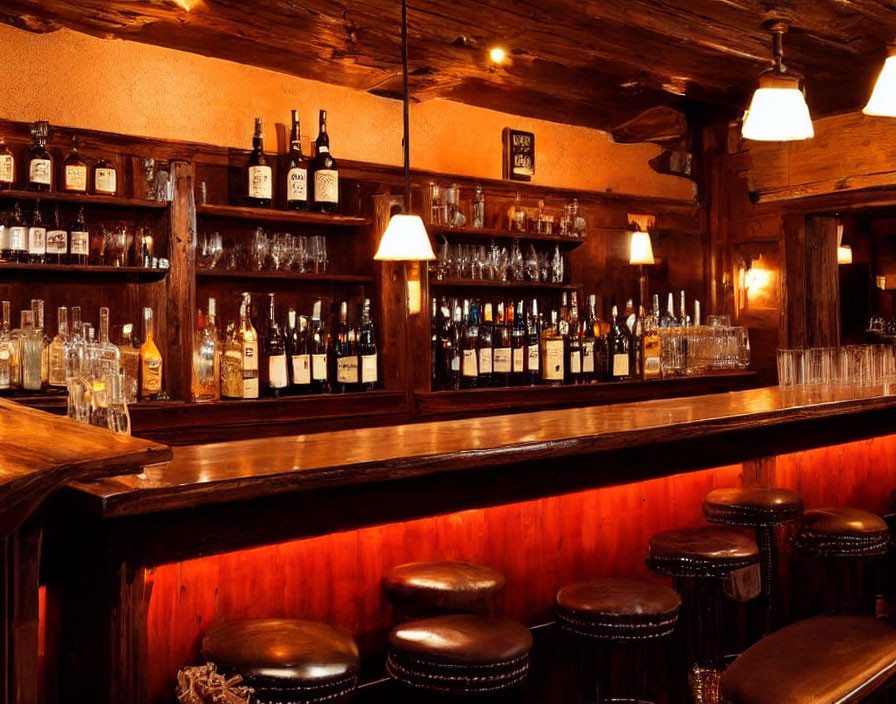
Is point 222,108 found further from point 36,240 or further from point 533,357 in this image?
point 533,357

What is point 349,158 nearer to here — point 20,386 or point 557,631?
point 20,386

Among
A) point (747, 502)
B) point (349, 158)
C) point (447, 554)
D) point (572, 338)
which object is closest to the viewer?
point (447, 554)

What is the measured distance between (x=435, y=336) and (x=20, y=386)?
1999 mm

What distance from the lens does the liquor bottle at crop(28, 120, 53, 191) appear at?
365 centimetres

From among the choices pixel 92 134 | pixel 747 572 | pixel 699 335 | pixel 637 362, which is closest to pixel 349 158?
pixel 92 134

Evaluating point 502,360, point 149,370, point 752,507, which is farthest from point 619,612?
point 502,360

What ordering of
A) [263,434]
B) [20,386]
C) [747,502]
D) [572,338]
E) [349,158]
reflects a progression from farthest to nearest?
[572,338] → [349,158] → [263,434] → [20,386] → [747,502]

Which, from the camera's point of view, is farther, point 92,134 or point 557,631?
point 92,134

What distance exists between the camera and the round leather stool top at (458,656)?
1845 mm

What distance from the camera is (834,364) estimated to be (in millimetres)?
3926

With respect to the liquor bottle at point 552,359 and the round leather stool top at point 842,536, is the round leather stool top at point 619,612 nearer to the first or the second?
the round leather stool top at point 842,536

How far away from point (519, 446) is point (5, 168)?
7.97 ft

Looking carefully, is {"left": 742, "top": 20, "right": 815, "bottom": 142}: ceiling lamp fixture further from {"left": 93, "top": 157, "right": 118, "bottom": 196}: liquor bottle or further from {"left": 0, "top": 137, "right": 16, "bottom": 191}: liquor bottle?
{"left": 0, "top": 137, "right": 16, "bottom": 191}: liquor bottle

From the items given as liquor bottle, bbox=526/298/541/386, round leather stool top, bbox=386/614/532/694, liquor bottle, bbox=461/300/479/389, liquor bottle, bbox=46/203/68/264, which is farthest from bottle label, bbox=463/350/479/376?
round leather stool top, bbox=386/614/532/694
